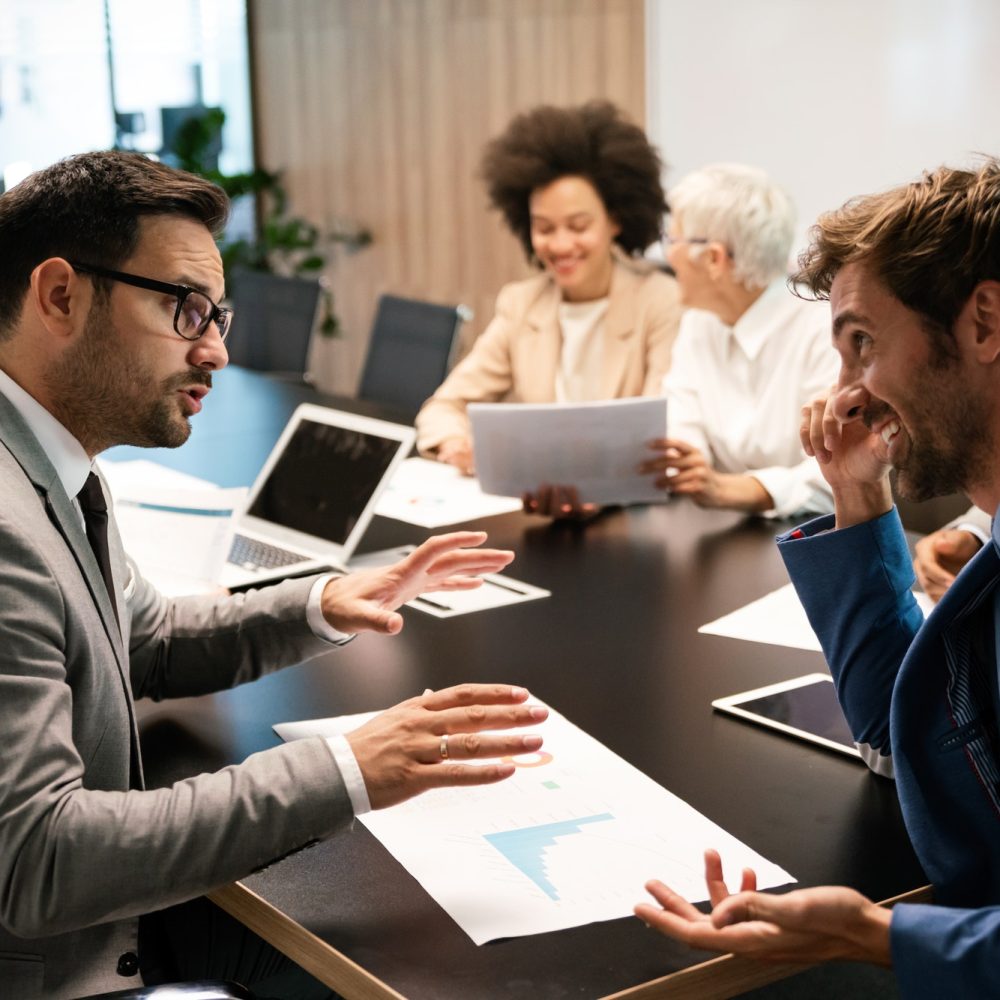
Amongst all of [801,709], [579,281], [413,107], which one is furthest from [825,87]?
[801,709]

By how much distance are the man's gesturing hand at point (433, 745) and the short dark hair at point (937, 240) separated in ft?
1.82

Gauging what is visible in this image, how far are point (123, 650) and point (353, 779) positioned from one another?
0.34m

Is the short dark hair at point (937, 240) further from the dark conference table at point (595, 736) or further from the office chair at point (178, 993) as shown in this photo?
the office chair at point (178, 993)

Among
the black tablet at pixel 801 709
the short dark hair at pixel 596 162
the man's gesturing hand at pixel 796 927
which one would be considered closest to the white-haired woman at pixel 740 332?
the short dark hair at pixel 596 162

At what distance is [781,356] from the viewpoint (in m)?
3.16

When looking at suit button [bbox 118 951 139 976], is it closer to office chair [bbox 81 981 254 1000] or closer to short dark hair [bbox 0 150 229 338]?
office chair [bbox 81 981 254 1000]

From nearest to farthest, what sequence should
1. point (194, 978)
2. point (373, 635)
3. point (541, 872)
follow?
point (541, 872), point (194, 978), point (373, 635)

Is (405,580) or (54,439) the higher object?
(54,439)

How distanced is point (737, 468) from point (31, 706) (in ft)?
7.45

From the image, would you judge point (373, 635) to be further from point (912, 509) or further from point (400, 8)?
point (400, 8)

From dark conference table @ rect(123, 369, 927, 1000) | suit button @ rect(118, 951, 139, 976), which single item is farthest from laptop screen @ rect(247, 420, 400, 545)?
suit button @ rect(118, 951, 139, 976)

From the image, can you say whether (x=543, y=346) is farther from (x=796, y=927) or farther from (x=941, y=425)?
(x=796, y=927)

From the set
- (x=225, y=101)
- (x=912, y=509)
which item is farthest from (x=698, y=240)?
(x=225, y=101)

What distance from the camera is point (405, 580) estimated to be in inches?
69.9
